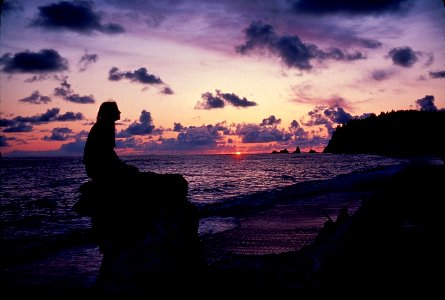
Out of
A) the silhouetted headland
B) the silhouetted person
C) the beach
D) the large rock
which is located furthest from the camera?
the silhouetted headland

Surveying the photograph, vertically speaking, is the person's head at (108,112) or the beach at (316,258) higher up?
the person's head at (108,112)

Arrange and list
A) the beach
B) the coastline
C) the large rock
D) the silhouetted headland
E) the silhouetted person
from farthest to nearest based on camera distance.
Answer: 1. the silhouetted headland
2. the silhouetted person
3. the large rock
4. the beach
5. the coastline

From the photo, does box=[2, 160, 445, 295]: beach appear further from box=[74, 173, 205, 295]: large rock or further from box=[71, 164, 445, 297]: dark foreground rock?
box=[74, 173, 205, 295]: large rock

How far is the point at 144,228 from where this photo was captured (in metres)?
4.62

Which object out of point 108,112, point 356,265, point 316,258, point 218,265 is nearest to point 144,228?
point 218,265

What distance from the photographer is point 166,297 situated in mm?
4332

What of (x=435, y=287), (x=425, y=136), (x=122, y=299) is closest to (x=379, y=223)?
(x=435, y=287)

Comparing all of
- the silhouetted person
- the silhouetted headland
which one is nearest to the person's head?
the silhouetted person

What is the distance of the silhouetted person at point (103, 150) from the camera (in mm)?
4968

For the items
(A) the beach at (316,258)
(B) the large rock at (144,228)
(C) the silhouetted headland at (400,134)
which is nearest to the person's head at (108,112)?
(B) the large rock at (144,228)

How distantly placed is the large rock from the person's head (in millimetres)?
955

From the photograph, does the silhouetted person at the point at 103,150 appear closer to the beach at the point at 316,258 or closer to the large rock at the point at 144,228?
the large rock at the point at 144,228

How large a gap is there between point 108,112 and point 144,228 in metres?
1.83

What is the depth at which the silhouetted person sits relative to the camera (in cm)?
497
